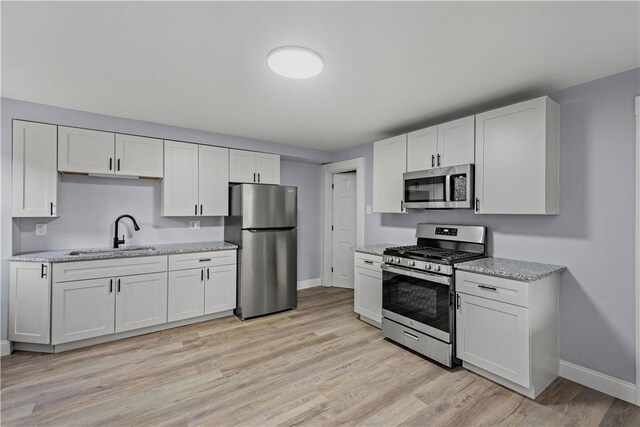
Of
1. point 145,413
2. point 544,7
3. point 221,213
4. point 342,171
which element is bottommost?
point 145,413

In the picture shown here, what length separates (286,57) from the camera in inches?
73.9

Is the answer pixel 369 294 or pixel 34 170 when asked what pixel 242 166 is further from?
pixel 369 294

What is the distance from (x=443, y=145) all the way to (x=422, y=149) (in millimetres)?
255

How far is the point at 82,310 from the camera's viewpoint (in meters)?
2.83

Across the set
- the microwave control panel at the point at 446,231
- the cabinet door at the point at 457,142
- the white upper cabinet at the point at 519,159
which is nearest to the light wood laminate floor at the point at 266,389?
the microwave control panel at the point at 446,231

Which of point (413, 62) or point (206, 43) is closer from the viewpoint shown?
point (206, 43)

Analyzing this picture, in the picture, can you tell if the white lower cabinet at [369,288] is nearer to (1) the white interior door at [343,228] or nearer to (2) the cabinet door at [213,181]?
(1) the white interior door at [343,228]

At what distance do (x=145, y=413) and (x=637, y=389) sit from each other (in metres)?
3.42

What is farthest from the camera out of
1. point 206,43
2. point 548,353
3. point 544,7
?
point 548,353

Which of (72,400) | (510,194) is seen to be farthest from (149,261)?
(510,194)

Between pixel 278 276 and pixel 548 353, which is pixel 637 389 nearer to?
pixel 548 353

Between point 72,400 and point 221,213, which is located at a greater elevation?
point 221,213

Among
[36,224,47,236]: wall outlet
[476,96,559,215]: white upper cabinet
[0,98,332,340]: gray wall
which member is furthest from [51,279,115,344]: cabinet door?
[476,96,559,215]: white upper cabinet

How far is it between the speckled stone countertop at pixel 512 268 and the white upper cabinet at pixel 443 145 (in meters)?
0.98
